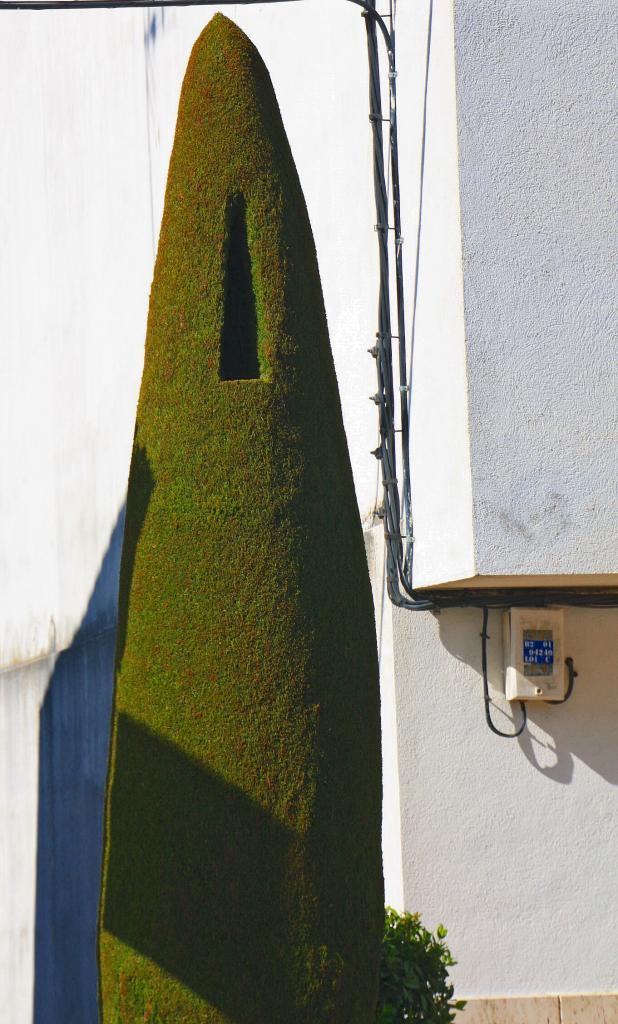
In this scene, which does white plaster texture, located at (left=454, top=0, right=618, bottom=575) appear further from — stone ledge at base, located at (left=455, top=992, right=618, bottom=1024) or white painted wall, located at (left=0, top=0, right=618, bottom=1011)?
stone ledge at base, located at (left=455, top=992, right=618, bottom=1024)

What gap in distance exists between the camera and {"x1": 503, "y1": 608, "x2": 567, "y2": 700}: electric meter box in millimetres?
6418

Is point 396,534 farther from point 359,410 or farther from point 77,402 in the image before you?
point 77,402

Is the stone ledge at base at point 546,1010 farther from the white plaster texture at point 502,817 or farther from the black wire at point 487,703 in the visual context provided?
the black wire at point 487,703

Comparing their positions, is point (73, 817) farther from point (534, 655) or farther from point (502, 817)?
point (534, 655)

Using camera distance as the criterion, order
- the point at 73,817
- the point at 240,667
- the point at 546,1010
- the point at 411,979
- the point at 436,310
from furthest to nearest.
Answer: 1. the point at 73,817
2. the point at 546,1010
3. the point at 436,310
4. the point at 411,979
5. the point at 240,667

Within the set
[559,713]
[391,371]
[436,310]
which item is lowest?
[559,713]

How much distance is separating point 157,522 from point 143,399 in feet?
1.45

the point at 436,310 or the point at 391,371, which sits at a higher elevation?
the point at 436,310

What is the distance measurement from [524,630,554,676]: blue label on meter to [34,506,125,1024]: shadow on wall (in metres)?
3.42

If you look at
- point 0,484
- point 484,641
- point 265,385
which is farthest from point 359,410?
point 0,484

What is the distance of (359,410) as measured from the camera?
7.43 metres

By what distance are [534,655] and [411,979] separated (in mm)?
2019

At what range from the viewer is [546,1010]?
21.0 feet

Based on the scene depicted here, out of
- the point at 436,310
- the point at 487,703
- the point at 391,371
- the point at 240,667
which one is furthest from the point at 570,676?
the point at 240,667
